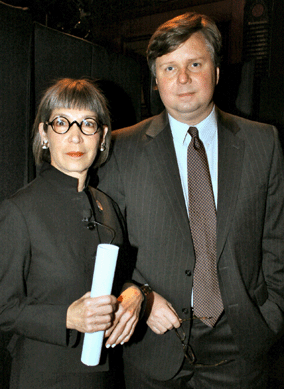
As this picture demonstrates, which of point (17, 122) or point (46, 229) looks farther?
point (17, 122)

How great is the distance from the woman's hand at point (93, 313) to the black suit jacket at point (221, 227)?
42cm

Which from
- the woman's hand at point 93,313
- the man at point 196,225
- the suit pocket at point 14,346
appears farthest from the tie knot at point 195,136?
the suit pocket at point 14,346

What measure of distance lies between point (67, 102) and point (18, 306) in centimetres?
68

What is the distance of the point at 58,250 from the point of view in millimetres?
1148

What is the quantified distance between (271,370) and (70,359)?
1.90m

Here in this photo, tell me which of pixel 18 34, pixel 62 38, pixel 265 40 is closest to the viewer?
pixel 18 34

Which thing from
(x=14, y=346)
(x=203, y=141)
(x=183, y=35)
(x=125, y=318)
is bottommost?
(x=14, y=346)

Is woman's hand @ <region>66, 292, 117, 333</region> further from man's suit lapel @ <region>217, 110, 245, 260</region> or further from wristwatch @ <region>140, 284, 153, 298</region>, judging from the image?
man's suit lapel @ <region>217, 110, 245, 260</region>

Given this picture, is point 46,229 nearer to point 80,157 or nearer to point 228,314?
point 80,157

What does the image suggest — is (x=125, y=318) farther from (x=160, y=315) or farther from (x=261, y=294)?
(x=261, y=294)

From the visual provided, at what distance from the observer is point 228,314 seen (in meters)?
1.42

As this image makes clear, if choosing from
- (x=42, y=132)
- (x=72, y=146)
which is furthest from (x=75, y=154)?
(x=42, y=132)

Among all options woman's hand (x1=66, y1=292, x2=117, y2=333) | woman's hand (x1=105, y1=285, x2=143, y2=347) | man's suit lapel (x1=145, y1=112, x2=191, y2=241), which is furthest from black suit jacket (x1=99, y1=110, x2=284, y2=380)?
woman's hand (x1=66, y1=292, x2=117, y2=333)

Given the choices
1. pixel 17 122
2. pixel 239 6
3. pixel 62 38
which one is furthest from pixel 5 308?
pixel 239 6
